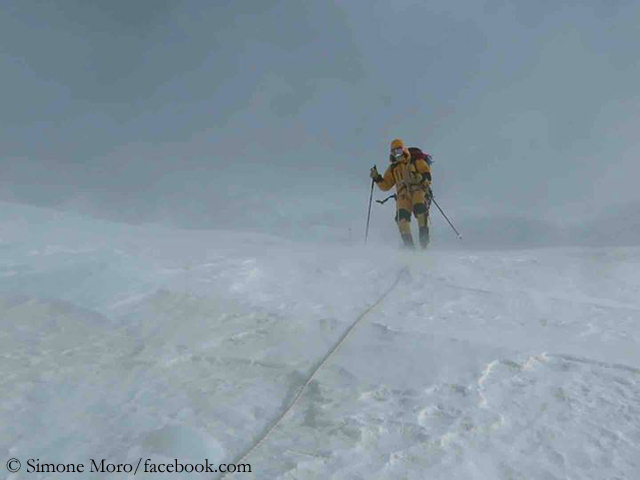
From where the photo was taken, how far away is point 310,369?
363 cm

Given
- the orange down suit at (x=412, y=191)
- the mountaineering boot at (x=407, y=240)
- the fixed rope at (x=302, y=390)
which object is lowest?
the fixed rope at (x=302, y=390)

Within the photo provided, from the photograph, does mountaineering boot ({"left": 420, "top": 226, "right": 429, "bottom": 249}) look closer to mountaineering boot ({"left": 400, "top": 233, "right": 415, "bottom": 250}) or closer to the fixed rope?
mountaineering boot ({"left": 400, "top": 233, "right": 415, "bottom": 250})

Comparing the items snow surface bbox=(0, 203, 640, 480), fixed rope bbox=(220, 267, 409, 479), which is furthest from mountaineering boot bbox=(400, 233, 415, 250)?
fixed rope bbox=(220, 267, 409, 479)

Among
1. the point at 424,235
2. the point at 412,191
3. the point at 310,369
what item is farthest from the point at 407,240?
the point at 310,369

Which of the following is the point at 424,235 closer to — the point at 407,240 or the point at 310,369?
the point at 407,240

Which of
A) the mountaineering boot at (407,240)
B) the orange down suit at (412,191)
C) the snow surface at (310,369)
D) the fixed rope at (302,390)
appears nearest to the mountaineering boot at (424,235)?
the orange down suit at (412,191)

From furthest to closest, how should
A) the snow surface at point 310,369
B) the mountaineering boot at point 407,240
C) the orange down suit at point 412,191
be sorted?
the orange down suit at point 412,191 < the mountaineering boot at point 407,240 < the snow surface at point 310,369

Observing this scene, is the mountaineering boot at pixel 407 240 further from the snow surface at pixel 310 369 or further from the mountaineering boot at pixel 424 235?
Answer: the snow surface at pixel 310 369

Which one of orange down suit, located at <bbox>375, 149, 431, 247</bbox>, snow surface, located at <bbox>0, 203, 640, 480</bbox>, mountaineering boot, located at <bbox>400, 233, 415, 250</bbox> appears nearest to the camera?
snow surface, located at <bbox>0, 203, 640, 480</bbox>

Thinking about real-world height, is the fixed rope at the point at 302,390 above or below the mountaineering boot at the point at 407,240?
below

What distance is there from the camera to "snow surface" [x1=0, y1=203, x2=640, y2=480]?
276cm

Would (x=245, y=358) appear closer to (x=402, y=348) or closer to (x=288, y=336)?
(x=288, y=336)

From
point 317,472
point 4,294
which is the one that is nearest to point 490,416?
point 317,472

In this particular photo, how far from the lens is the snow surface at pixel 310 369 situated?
276 cm
